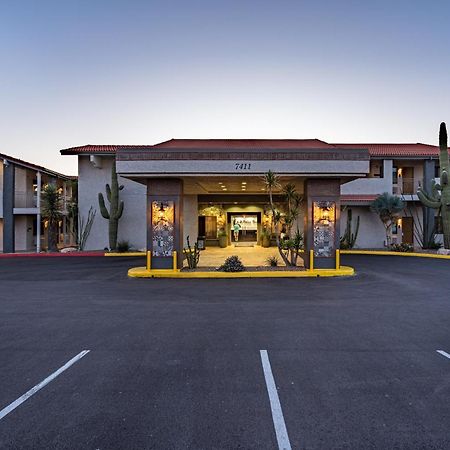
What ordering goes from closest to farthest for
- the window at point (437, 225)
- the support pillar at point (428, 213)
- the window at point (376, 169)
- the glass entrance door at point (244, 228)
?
the window at point (437, 225) < the support pillar at point (428, 213) < the window at point (376, 169) < the glass entrance door at point (244, 228)

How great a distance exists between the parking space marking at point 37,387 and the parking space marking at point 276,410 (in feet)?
10.1

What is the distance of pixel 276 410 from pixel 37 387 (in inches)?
126

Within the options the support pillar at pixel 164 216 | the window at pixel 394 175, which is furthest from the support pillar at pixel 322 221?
the window at pixel 394 175

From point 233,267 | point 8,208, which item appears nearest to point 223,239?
point 233,267

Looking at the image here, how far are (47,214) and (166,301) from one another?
53.8ft

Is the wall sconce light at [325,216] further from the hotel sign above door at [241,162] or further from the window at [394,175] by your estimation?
the window at [394,175]

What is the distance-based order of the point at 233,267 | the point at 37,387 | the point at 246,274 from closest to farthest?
the point at 37,387 < the point at 246,274 < the point at 233,267

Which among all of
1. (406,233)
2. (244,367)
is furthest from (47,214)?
(406,233)

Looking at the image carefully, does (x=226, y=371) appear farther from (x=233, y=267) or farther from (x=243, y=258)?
(x=243, y=258)

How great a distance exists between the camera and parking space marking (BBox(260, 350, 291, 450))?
2723mm

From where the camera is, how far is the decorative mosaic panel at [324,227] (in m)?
12.5

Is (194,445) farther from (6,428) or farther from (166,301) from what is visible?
(166,301)

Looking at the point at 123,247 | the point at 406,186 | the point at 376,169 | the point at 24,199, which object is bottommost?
the point at 123,247

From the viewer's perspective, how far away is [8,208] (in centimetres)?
2075
